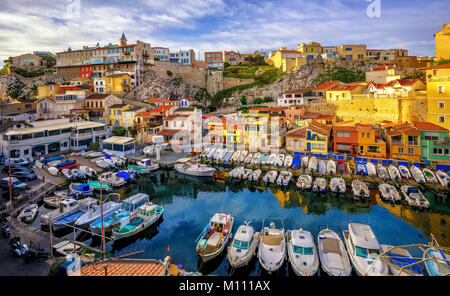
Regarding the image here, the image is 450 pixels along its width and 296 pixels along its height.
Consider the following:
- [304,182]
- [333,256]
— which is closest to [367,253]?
[333,256]

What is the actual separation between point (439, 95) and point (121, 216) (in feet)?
117

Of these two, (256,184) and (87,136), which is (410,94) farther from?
(87,136)

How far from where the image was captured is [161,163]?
103ft

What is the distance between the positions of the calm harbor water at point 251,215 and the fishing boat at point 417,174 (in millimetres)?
1689

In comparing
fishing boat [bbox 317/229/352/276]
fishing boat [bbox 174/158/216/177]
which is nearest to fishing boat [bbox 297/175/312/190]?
fishing boat [bbox 317/229/352/276]

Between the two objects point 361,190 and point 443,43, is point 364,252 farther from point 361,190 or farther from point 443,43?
point 443,43

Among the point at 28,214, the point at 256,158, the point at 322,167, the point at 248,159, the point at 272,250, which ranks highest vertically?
the point at 256,158

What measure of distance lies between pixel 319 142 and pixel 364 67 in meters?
38.4

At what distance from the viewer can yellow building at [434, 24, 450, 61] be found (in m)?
41.1

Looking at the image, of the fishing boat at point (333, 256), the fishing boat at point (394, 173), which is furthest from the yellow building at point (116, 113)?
the fishing boat at point (394, 173)

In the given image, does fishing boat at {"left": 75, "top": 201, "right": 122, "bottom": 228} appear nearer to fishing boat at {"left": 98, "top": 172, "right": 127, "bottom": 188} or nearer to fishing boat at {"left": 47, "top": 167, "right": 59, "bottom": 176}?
fishing boat at {"left": 98, "top": 172, "right": 127, "bottom": 188}

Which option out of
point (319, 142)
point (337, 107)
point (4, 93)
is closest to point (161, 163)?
point (319, 142)

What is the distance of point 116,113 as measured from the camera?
42.9 m

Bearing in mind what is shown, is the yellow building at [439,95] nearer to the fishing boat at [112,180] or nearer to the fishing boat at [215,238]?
the fishing boat at [215,238]
